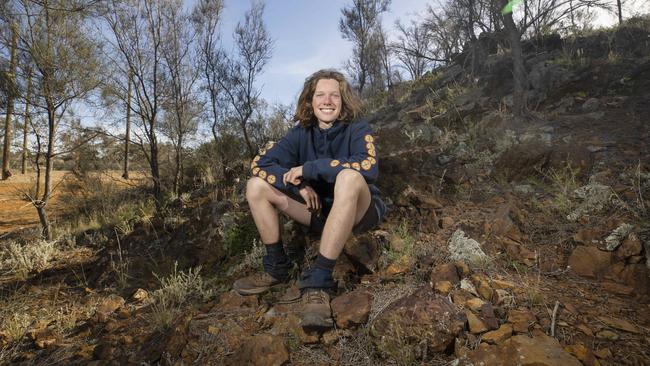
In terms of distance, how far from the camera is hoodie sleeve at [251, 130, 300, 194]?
215 cm

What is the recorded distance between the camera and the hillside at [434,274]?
1492 millimetres

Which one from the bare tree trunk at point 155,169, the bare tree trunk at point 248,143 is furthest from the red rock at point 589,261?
the bare tree trunk at point 248,143

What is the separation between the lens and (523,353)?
4.26 ft

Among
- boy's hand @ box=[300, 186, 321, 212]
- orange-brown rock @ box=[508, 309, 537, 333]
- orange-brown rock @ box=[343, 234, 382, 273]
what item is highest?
boy's hand @ box=[300, 186, 321, 212]

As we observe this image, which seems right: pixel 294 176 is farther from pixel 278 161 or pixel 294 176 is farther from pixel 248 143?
pixel 248 143

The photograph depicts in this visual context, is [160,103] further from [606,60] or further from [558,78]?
[606,60]

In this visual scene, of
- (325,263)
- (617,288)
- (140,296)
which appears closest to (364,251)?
(325,263)

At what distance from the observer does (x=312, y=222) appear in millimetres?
2350

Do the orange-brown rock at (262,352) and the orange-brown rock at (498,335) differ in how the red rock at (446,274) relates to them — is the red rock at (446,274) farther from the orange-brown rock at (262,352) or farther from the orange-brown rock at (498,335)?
the orange-brown rock at (262,352)

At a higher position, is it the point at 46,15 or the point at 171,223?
the point at 46,15

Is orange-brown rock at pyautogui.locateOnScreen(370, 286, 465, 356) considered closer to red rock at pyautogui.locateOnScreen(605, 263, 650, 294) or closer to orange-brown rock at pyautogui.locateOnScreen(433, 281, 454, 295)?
orange-brown rock at pyautogui.locateOnScreen(433, 281, 454, 295)

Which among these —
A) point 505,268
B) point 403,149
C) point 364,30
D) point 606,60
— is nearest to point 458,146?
point 403,149

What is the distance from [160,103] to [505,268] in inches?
257

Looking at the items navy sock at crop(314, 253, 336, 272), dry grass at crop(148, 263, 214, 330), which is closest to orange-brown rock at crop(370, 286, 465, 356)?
navy sock at crop(314, 253, 336, 272)
